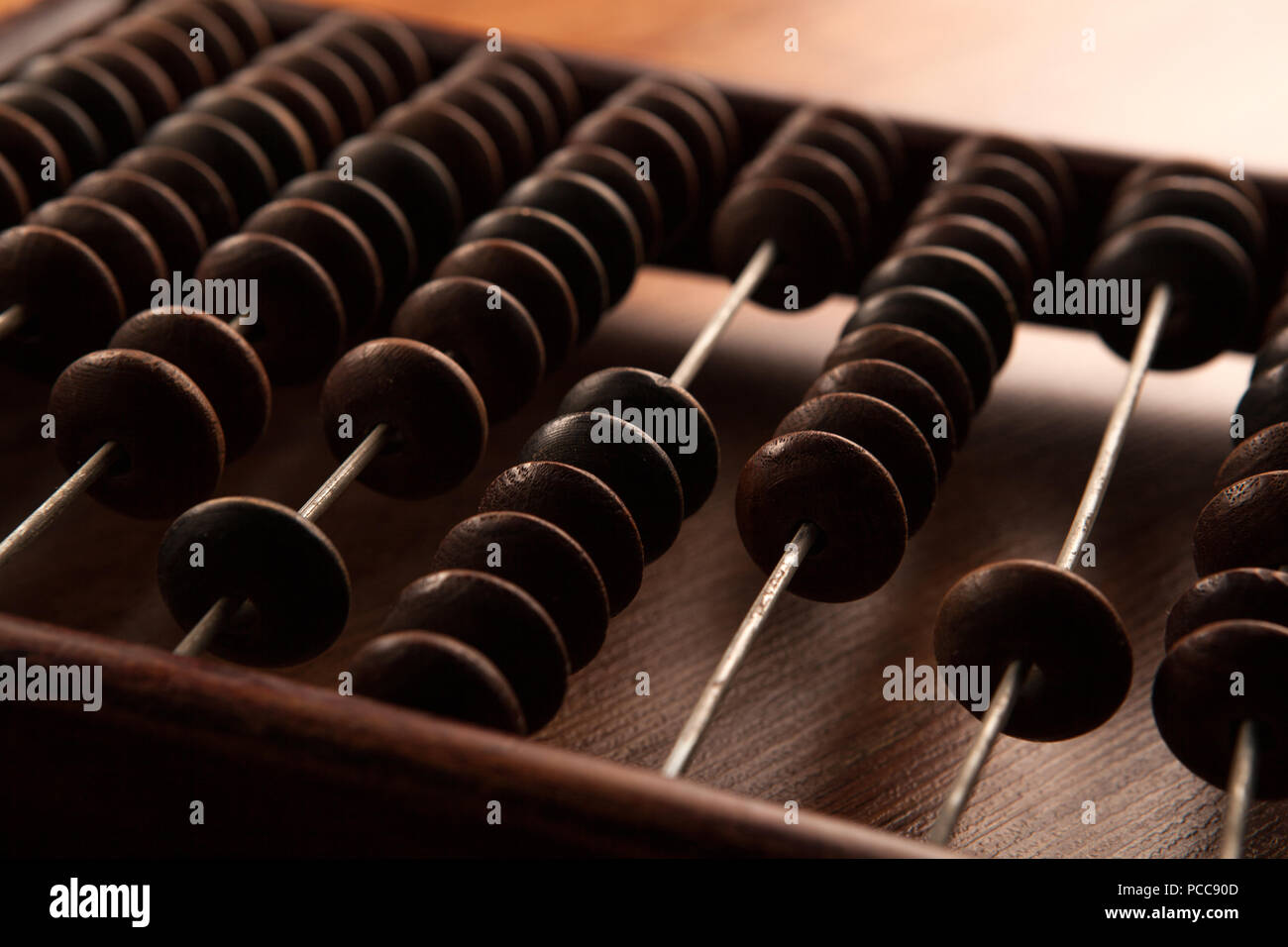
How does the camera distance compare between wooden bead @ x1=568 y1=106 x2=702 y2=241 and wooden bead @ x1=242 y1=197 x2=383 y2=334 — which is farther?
wooden bead @ x1=568 y1=106 x2=702 y2=241

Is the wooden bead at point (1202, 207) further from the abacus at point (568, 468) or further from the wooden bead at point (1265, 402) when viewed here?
the wooden bead at point (1265, 402)

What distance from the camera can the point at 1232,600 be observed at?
57 cm

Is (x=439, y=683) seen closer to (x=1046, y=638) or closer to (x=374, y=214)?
(x=1046, y=638)

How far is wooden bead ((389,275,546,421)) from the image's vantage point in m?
0.75

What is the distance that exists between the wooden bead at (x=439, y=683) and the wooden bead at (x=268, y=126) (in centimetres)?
48

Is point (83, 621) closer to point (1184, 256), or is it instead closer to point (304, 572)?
point (304, 572)

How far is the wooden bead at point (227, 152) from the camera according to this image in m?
0.89

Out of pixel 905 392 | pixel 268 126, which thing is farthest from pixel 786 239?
pixel 268 126

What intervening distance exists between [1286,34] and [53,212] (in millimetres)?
1066

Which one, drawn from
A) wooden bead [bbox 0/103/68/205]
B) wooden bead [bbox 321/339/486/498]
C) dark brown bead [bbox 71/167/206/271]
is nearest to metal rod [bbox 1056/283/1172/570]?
wooden bead [bbox 321/339/486/498]

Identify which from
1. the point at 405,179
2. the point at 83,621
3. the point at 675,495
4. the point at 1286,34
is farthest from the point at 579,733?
the point at 1286,34

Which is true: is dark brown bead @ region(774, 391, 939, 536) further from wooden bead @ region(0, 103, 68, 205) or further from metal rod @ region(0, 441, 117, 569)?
wooden bead @ region(0, 103, 68, 205)

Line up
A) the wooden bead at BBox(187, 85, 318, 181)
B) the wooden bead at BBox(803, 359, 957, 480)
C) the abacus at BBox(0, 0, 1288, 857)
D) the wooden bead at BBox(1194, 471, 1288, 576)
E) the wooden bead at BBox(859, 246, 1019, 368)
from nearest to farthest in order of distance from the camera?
the abacus at BBox(0, 0, 1288, 857) → the wooden bead at BBox(1194, 471, 1288, 576) → the wooden bead at BBox(803, 359, 957, 480) → the wooden bead at BBox(859, 246, 1019, 368) → the wooden bead at BBox(187, 85, 318, 181)

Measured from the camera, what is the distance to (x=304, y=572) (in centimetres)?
58
